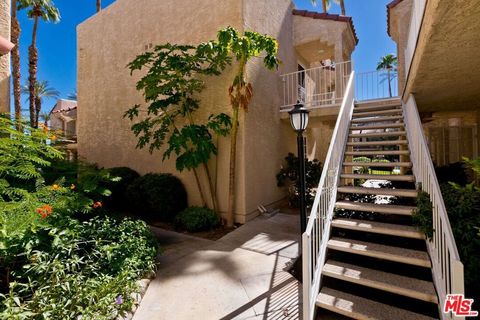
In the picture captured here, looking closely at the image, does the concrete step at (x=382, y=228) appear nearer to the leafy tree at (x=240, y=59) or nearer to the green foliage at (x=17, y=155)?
the leafy tree at (x=240, y=59)

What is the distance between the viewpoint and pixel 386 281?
2840 mm

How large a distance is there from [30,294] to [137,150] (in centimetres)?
634

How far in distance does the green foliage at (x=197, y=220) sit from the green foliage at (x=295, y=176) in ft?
8.55

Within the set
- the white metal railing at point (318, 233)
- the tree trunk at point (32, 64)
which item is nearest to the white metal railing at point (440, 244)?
the white metal railing at point (318, 233)

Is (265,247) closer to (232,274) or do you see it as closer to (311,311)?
(232,274)

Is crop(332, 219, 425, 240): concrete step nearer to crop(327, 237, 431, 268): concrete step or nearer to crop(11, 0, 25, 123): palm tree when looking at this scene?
crop(327, 237, 431, 268): concrete step

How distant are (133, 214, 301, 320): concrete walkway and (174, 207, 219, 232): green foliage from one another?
0.53 m

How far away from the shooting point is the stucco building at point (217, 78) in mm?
6684

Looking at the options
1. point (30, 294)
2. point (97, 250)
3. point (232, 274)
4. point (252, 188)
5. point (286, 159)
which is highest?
point (286, 159)

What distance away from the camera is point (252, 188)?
21.9 feet

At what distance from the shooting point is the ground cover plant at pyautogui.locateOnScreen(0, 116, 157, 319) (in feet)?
8.41

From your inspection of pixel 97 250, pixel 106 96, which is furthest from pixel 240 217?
pixel 106 96

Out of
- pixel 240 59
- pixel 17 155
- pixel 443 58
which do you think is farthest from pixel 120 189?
pixel 443 58

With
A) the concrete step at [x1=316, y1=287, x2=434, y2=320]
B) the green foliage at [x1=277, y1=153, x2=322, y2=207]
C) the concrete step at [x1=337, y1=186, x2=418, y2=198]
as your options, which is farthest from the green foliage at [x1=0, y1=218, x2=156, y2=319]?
the green foliage at [x1=277, y1=153, x2=322, y2=207]
